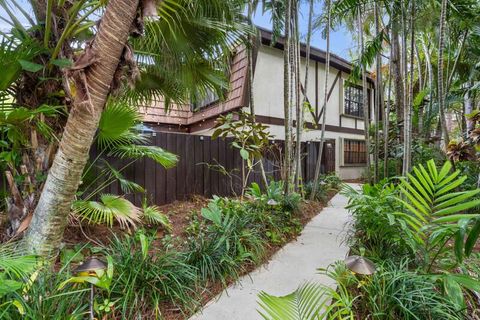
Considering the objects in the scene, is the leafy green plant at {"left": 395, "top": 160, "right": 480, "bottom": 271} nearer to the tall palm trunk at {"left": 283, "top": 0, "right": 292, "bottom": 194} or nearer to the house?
the tall palm trunk at {"left": 283, "top": 0, "right": 292, "bottom": 194}

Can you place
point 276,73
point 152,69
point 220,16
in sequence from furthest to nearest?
1. point 276,73
2. point 152,69
3. point 220,16

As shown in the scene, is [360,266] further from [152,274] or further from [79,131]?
[79,131]

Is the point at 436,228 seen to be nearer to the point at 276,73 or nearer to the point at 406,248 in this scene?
the point at 406,248

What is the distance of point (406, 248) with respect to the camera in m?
2.46

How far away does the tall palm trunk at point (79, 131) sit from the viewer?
184 centimetres

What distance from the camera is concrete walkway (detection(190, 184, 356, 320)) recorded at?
1.92 m

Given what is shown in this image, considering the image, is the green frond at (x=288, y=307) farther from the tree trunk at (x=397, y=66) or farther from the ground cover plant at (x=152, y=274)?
the tree trunk at (x=397, y=66)

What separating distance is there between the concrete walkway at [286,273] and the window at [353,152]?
7299 millimetres

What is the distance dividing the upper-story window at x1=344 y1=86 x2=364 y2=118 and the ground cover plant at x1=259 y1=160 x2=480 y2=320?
30.2 feet

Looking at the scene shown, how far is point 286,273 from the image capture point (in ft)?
8.20

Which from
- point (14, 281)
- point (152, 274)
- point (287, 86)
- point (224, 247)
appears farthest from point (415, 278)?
point (287, 86)

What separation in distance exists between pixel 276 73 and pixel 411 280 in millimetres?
6986

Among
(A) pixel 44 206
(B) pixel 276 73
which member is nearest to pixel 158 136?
(A) pixel 44 206

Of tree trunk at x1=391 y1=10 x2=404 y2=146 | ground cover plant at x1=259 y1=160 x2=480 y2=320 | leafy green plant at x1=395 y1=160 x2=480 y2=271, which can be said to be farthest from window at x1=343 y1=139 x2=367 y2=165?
leafy green plant at x1=395 y1=160 x2=480 y2=271
